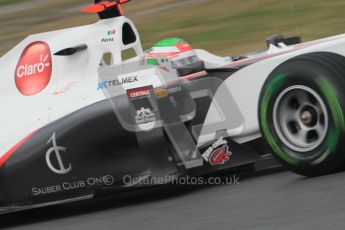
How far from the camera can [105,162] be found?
5855mm

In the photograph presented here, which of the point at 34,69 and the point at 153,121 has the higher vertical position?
the point at 34,69

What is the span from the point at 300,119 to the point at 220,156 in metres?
0.70

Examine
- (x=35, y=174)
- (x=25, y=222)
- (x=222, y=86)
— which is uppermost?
(x=222, y=86)

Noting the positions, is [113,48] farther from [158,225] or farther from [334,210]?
[334,210]

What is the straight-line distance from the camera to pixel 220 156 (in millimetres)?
5672

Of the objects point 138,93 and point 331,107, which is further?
point 138,93

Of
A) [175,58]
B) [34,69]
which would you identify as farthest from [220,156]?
[34,69]

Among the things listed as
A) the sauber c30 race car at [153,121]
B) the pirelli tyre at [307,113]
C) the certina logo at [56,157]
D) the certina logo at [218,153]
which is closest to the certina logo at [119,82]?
the sauber c30 race car at [153,121]

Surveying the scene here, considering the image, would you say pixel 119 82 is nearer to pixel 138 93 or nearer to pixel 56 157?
pixel 138 93

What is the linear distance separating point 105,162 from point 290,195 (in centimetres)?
152

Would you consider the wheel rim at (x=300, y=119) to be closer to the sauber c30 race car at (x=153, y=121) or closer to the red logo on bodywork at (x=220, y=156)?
the sauber c30 race car at (x=153, y=121)

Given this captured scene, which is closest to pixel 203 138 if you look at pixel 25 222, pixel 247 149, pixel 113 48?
pixel 247 149

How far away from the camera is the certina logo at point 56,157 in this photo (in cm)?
589

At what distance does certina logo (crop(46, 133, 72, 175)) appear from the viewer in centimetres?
589
